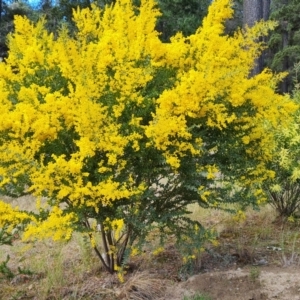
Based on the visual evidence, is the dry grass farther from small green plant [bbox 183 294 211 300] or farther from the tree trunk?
the tree trunk

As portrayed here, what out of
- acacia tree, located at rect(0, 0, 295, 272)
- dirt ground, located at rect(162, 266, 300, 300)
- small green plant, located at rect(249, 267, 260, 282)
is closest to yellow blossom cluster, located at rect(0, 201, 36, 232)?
acacia tree, located at rect(0, 0, 295, 272)

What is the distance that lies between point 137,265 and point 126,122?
1570 millimetres

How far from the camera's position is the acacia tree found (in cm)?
323

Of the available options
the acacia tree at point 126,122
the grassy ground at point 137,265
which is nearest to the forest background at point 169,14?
the grassy ground at point 137,265

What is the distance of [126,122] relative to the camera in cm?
350

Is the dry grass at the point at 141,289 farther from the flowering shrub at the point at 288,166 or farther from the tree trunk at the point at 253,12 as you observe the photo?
the tree trunk at the point at 253,12

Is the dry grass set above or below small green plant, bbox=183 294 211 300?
above

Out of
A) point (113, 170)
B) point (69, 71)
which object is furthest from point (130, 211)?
point (69, 71)

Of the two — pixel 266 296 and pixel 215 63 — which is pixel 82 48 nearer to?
pixel 215 63

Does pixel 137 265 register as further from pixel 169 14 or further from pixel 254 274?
pixel 169 14

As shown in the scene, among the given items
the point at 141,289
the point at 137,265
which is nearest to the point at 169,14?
the point at 137,265

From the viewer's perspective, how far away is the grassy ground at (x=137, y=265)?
3836 millimetres

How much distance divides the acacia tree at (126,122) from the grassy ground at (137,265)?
0.25 m

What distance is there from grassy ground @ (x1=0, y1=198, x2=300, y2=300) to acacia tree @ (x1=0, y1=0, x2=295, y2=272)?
0.25m
